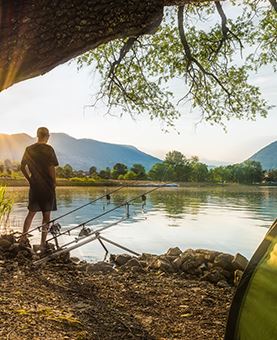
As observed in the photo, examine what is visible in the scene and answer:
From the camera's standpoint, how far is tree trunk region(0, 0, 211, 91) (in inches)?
106

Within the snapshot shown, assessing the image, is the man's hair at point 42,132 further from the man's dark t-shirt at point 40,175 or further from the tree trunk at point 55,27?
the tree trunk at point 55,27

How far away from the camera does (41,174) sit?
6.97 meters

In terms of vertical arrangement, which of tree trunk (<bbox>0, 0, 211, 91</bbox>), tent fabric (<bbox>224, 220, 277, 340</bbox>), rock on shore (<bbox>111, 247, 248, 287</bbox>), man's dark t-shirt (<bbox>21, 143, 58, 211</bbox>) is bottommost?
rock on shore (<bbox>111, 247, 248, 287</bbox>)

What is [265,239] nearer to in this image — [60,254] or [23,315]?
[23,315]

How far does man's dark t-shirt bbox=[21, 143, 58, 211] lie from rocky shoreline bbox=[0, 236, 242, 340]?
772 millimetres

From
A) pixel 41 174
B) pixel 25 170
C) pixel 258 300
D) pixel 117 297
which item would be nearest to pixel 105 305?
pixel 117 297

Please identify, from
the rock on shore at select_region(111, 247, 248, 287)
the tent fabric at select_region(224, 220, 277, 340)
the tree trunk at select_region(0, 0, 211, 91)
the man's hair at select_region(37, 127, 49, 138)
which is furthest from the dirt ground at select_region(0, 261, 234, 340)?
the man's hair at select_region(37, 127, 49, 138)

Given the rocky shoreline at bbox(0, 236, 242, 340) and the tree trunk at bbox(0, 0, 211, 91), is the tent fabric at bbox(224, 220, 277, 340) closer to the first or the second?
the rocky shoreline at bbox(0, 236, 242, 340)

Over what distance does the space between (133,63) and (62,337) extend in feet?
23.9

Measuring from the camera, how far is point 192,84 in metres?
9.30

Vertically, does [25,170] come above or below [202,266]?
above

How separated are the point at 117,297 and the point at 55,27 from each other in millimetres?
2885

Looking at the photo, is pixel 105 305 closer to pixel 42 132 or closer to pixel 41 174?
pixel 41 174

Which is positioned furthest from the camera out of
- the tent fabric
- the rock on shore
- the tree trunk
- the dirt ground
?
the rock on shore
